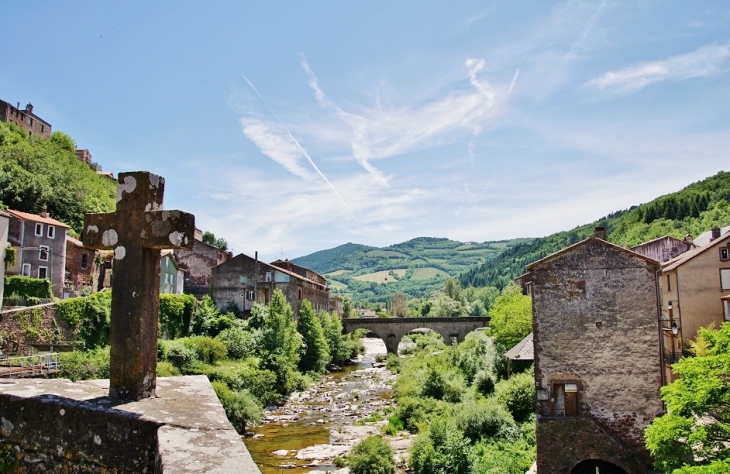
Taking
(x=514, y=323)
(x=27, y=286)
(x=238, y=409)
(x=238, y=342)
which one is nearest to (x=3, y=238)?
(x=27, y=286)

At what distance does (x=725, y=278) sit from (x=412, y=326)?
4334 centimetres

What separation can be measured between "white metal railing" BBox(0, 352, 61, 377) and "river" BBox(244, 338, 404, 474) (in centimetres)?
1062

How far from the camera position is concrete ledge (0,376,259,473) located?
4.13m

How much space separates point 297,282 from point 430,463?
38.6m

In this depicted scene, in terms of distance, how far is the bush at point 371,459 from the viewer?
22.8 metres

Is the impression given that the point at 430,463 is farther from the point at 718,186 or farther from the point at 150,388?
the point at 718,186

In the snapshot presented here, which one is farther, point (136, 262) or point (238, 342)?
point (238, 342)

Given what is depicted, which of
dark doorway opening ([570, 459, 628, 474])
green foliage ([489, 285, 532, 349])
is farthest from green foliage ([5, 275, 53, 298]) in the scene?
dark doorway opening ([570, 459, 628, 474])

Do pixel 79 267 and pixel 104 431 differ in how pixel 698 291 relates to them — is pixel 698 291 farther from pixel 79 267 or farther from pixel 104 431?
pixel 79 267

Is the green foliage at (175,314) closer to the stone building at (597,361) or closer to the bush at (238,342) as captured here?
the bush at (238,342)

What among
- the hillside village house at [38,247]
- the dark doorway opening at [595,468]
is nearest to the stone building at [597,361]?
the dark doorway opening at [595,468]

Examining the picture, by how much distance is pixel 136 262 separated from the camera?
554 centimetres

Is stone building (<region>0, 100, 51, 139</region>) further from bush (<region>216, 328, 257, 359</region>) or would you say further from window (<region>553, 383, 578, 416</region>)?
window (<region>553, 383, 578, 416</region>)

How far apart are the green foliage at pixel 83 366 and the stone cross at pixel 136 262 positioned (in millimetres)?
25379
